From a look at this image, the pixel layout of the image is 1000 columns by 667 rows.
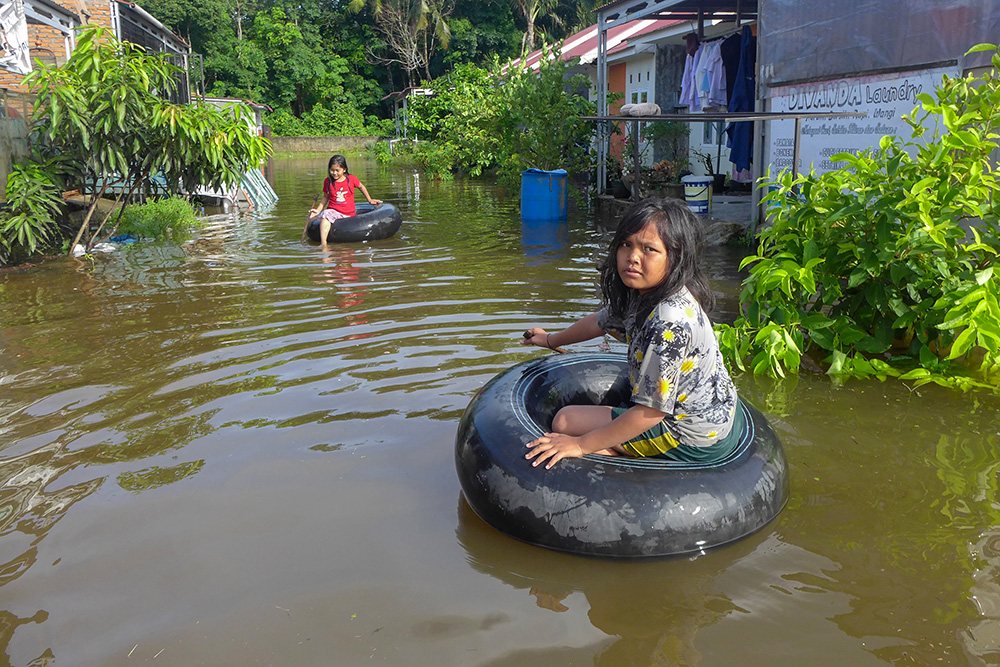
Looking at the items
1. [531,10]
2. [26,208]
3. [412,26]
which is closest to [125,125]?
[26,208]

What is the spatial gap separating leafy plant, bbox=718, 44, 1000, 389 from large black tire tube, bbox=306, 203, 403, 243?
6664mm

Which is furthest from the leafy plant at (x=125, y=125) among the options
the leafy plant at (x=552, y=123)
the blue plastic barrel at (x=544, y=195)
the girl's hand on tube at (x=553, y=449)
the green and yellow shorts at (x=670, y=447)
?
the green and yellow shorts at (x=670, y=447)

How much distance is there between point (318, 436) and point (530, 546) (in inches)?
63.6

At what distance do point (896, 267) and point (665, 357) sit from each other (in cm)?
248

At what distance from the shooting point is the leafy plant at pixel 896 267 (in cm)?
454

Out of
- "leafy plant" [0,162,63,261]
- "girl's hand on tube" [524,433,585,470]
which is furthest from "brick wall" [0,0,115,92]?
"girl's hand on tube" [524,433,585,470]

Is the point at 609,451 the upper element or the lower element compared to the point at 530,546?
upper

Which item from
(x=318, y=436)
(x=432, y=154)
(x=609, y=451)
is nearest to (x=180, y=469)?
(x=318, y=436)

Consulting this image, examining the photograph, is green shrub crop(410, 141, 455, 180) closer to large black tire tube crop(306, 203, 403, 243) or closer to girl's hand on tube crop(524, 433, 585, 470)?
large black tire tube crop(306, 203, 403, 243)

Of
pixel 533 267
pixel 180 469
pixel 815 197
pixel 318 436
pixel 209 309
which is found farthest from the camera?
pixel 533 267

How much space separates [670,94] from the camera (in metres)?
16.8

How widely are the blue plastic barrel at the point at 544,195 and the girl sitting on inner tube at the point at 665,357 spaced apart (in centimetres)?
968

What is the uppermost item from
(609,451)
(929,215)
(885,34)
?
(885,34)

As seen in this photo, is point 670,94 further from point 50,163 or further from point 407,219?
point 50,163
